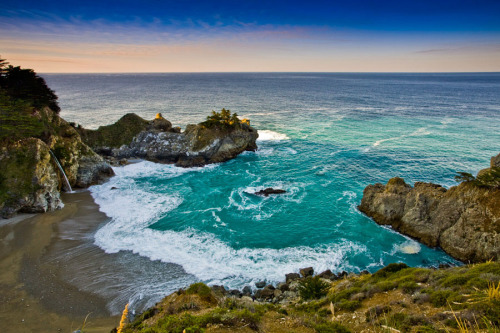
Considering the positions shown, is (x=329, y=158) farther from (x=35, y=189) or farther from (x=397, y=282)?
(x=35, y=189)

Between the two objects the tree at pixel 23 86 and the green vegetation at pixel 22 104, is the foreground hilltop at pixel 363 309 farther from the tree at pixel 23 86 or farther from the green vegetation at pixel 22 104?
the tree at pixel 23 86

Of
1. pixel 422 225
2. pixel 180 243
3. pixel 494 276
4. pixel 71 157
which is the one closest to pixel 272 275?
pixel 180 243

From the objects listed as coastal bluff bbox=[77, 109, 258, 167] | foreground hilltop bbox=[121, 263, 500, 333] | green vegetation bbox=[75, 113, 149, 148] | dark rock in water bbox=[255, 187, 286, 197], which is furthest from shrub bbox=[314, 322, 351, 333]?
green vegetation bbox=[75, 113, 149, 148]

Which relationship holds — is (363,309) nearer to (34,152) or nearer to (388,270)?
(388,270)

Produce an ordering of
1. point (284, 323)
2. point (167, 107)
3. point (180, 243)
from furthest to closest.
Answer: point (167, 107) → point (180, 243) → point (284, 323)

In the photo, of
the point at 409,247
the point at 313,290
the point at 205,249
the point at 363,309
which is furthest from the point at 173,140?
the point at 363,309

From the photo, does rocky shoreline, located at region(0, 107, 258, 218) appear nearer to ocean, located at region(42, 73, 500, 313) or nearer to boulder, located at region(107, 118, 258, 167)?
boulder, located at region(107, 118, 258, 167)

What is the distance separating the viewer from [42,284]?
20047 millimetres

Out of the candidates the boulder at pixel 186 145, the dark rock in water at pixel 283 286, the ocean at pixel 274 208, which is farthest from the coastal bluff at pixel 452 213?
the boulder at pixel 186 145

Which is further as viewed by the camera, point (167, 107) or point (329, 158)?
point (167, 107)

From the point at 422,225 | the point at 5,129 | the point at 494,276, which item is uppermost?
the point at 5,129

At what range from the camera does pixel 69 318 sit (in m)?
17.3

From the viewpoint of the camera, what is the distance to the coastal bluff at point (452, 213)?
72.4 feet

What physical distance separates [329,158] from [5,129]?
4666 centimetres
